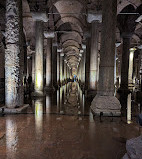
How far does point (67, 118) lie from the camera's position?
482 cm

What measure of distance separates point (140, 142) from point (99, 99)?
3.65 metres

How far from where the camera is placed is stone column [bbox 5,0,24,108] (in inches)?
215

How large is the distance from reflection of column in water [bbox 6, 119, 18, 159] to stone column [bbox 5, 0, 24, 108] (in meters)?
1.42

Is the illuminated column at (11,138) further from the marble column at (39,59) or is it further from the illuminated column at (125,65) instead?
the illuminated column at (125,65)

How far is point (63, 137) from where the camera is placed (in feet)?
10.7

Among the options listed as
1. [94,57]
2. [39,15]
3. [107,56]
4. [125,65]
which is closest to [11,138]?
[107,56]

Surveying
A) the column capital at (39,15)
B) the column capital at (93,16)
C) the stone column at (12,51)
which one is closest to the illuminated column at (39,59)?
the column capital at (39,15)

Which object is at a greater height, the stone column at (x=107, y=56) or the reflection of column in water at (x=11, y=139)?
the stone column at (x=107, y=56)

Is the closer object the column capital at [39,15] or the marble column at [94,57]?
the column capital at [39,15]

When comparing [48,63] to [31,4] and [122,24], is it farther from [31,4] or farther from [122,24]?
[122,24]

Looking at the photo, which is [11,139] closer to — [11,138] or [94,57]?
[11,138]

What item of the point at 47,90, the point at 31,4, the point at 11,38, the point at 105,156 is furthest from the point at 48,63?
the point at 105,156

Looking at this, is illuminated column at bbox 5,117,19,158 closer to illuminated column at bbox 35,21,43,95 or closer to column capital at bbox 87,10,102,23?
illuminated column at bbox 35,21,43,95

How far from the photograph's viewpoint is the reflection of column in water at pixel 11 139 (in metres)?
2.58
